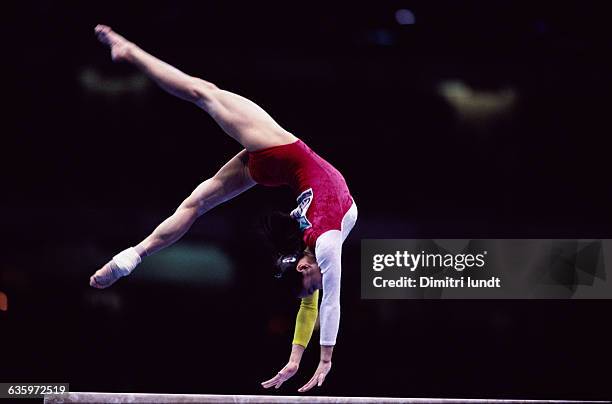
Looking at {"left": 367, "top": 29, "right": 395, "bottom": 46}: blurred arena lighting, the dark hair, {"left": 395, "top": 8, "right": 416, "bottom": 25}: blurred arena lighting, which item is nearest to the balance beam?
the dark hair

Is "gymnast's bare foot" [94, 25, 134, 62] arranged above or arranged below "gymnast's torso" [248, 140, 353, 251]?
above

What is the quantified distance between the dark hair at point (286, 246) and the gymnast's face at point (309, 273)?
18 mm

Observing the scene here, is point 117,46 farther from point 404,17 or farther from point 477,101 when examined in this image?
point 477,101

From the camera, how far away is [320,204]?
3.86 m

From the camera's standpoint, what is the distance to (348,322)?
18.2 feet

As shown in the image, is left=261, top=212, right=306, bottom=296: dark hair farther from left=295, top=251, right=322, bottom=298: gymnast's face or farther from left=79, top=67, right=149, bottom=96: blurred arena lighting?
left=79, top=67, right=149, bottom=96: blurred arena lighting

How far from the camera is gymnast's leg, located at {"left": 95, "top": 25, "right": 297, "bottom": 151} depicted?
3.76m

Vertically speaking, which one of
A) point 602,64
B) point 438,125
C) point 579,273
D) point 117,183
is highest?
point 602,64

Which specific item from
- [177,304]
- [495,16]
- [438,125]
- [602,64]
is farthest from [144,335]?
[602,64]

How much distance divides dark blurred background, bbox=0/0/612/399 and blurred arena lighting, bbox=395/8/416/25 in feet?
0.05

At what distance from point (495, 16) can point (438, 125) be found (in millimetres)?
913

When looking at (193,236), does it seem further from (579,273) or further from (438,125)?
(579,273)

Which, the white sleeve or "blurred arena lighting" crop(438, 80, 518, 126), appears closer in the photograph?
the white sleeve

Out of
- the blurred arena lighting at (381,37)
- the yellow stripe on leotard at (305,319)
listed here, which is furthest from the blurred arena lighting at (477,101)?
the yellow stripe on leotard at (305,319)
